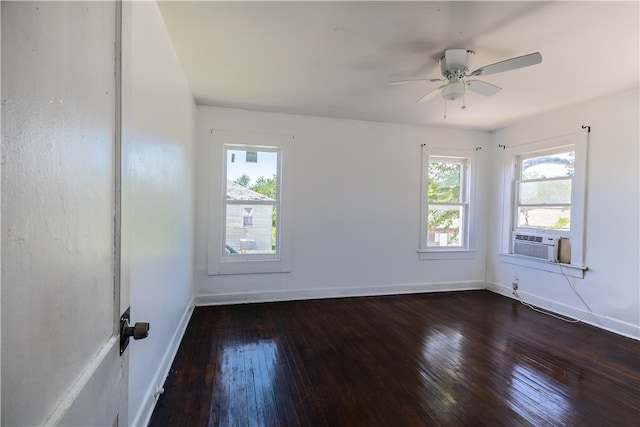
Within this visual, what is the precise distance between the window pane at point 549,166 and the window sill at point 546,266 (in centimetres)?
→ 111

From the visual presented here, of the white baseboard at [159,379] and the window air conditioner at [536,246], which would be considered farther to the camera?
the window air conditioner at [536,246]

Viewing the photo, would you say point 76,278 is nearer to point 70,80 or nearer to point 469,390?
point 70,80

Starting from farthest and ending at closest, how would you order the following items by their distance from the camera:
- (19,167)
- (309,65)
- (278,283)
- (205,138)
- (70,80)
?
(278,283) → (205,138) → (309,65) → (70,80) → (19,167)

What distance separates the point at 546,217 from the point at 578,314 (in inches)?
47.5

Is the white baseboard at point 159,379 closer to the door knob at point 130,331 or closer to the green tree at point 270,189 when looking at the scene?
the door knob at point 130,331

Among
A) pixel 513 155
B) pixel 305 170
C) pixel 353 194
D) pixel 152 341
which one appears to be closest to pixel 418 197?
pixel 353 194

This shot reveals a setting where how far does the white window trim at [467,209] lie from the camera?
178 inches

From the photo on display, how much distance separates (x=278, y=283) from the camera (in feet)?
13.2

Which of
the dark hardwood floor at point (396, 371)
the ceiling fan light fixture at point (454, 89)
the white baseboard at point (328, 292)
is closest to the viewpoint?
the dark hardwood floor at point (396, 371)

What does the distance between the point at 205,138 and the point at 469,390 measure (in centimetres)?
366

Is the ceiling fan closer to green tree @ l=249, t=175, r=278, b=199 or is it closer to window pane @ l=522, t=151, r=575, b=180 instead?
window pane @ l=522, t=151, r=575, b=180

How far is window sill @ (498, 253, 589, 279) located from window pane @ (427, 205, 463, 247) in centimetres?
69

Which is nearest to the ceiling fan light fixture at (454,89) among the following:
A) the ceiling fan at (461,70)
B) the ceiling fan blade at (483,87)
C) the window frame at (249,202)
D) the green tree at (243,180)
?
the ceiling fan at (461,70)

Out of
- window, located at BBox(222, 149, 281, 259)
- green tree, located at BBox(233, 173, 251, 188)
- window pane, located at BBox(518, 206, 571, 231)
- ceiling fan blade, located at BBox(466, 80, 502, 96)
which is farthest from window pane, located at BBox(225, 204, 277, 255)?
window pane, located at BBox(518, 206, 571, 231)
